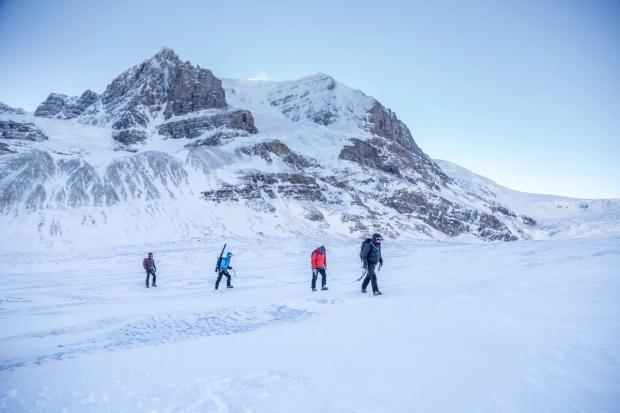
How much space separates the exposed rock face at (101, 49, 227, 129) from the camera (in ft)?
402

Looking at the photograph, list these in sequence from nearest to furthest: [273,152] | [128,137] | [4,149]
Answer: [4,149], [273,152], [128,137]

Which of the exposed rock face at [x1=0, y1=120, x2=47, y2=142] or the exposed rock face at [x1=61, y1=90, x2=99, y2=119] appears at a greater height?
the exposed rock face at [x1=61, y1=90, x2=99, y2=119]

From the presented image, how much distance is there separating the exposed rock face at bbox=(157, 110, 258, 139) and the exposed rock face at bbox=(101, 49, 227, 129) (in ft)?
33.4

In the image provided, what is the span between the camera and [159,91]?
5128 inches

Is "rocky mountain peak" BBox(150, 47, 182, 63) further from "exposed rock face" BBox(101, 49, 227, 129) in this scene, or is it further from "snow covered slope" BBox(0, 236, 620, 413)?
"snow covered slope" BBox(0, 236, 620, 413)

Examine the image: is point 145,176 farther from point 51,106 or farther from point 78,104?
point 51,106

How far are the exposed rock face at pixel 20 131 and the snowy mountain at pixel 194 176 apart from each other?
11.7 inches

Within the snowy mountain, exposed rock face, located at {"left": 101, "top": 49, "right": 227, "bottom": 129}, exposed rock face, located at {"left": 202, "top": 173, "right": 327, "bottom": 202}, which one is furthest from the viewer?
exposed rock face, located at {"left": 101, "top": 49, "right": 227, "bottom": 129}

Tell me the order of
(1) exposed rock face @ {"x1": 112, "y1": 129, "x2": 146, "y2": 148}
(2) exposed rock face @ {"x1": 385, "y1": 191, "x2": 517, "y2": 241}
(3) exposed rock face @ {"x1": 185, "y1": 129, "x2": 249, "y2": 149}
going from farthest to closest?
(1) exposed rock face @ {"x1": 112, "y1": 129, "x2": 146, "y2": 148}
(2) exposed rock face @ {"x1": 385, "y1": 191, "x2": 517, "y2": 241}
(3) exposed rock face @ {"x1": 185, "y1": 129, "x2": 249, "y2": 149}

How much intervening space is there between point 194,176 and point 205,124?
38.9m

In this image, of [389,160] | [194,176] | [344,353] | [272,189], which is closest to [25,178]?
[194,176]

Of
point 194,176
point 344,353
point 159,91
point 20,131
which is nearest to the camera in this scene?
point 344,353

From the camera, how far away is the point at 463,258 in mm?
16547

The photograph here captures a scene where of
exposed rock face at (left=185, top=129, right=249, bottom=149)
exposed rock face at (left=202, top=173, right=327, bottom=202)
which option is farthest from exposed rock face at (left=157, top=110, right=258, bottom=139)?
exposed rock face at (left=202, top=173, right=327, bottom=202)
